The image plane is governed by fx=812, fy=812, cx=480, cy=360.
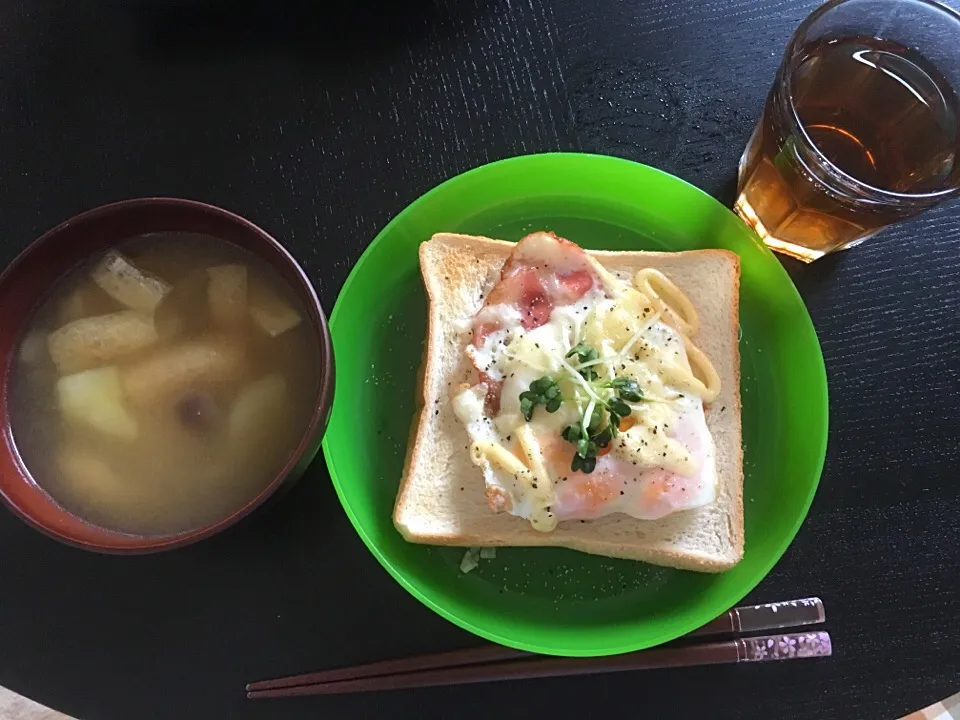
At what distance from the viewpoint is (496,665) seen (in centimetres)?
150

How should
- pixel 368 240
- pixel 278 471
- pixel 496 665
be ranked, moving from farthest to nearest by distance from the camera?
pixel 368 240 < pixel 496 665 < pixel 278 471

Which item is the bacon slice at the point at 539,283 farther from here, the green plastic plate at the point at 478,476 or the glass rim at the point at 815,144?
the glass rim at the point at 815,144

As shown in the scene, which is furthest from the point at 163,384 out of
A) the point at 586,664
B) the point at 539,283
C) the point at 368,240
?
the point at 586,664

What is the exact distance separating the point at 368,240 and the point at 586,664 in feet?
3.12

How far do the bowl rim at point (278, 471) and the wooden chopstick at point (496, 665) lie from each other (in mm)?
446

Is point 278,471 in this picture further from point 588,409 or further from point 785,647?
point 785,647

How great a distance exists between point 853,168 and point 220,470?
1277 millimetres

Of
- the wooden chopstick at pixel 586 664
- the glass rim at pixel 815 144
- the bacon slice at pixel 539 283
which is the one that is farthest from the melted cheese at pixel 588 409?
the glass rim at pixel 815 144

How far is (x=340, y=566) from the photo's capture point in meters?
1.56

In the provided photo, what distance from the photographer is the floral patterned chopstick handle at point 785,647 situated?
4.95ft

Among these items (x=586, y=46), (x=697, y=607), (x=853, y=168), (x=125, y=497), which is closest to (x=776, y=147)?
(x=853, y=168)

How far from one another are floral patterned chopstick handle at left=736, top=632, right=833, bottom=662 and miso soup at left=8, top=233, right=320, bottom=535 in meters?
0.92

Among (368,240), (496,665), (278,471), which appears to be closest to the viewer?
(278,471)

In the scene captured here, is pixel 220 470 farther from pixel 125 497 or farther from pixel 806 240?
pixel 806 240
